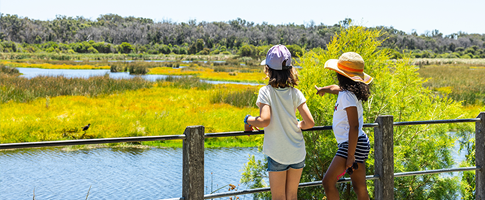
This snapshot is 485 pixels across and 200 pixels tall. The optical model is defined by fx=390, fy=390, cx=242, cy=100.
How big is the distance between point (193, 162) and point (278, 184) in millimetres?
609

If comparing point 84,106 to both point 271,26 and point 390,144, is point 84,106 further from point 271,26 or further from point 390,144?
point 271,26

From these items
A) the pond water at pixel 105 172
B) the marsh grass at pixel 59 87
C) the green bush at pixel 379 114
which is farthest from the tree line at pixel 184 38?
the green bush at pixel 379 114

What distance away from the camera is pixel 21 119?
14398 millimetres

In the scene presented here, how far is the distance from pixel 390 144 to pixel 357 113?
37.7 inches

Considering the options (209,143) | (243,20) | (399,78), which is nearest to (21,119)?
(209,143)

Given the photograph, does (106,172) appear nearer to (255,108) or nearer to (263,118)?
(255,108)

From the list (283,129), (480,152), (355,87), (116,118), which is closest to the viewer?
(283,129)

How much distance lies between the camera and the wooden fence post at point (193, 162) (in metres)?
2.70

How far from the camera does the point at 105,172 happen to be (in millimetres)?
10609

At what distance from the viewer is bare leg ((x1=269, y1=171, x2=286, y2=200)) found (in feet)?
8.79

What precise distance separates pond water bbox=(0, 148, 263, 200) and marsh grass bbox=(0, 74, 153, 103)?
5.95 metres

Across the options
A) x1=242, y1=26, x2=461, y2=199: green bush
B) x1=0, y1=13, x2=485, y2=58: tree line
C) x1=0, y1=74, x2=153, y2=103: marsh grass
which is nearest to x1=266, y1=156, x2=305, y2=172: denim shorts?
x1=242, y1=26, x2=461, y2=199: green bush

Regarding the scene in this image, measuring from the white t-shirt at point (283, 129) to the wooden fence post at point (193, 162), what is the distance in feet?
1.52

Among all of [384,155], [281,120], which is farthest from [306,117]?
[384,155]
